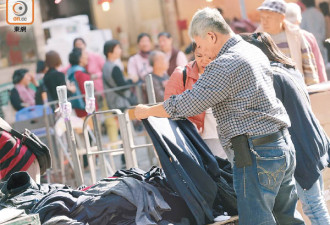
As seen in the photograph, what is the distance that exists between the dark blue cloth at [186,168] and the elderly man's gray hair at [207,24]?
27.8 inches

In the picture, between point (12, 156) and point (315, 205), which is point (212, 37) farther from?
point (12, 156)

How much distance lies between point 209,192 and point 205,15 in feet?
3.82

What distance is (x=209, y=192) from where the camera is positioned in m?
4.49

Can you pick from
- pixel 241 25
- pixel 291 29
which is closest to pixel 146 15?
pixel 241 25

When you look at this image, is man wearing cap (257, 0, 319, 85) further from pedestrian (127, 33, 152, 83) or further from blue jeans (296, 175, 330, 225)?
pedestrian (127, 33, 152, 83)

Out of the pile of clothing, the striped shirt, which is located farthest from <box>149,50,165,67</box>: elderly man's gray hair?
the pile of clothing

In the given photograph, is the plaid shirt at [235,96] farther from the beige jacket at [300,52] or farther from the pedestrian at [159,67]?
the pedestrian at [159,67]

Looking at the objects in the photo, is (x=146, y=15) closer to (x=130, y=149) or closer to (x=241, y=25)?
(x=241, y=25)

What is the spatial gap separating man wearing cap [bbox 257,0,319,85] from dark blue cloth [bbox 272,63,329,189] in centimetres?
235

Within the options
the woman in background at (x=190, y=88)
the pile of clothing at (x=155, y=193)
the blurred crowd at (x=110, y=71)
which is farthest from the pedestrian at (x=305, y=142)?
the blurred crowd at (x=110, y=71)

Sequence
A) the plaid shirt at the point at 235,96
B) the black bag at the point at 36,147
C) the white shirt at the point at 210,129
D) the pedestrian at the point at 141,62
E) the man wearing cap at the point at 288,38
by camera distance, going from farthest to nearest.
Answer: the pedestrian at the point at 141,62, the man wearing cap at the point at 288,38, the black bag at the point at 36,147, the white shirt at the point at 210,129, the plaid shirt at the point at 235,96

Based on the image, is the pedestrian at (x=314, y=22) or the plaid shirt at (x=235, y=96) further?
the pedestrian at (x=314, y=22)

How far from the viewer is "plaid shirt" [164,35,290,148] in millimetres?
3912

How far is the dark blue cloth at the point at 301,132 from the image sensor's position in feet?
15.1
